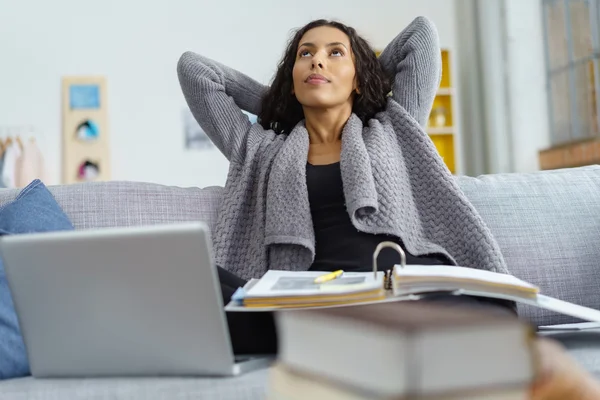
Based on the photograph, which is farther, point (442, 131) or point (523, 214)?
point (442, 131)

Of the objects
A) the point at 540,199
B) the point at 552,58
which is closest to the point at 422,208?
the point at 540,199

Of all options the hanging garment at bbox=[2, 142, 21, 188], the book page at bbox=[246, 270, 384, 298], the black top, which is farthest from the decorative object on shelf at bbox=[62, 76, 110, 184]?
the book page at bbox=[246, 270, 384, 298]

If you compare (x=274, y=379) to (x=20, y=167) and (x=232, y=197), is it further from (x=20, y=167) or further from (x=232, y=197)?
(x=20, y=167)

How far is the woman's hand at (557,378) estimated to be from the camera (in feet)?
1.64

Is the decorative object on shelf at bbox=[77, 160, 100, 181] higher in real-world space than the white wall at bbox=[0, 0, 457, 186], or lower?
lower

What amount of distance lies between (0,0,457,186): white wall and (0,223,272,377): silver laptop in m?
3.67

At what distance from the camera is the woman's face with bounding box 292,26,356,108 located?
186cm

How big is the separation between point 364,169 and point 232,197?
0.33 m

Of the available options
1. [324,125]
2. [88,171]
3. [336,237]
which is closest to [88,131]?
[88,171]

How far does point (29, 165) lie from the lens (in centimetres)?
439

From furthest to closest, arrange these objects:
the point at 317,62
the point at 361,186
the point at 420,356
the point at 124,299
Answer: the point at 317,62
the point at 361,186
the point at 124,299
the point at 420,356

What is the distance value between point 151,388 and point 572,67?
11.8 feet

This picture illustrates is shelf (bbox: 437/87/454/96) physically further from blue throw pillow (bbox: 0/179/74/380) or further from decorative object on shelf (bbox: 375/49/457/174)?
blue throw pillow (bbox: 0/179/74/380)

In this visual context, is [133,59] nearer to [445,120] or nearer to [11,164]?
[11,164]
